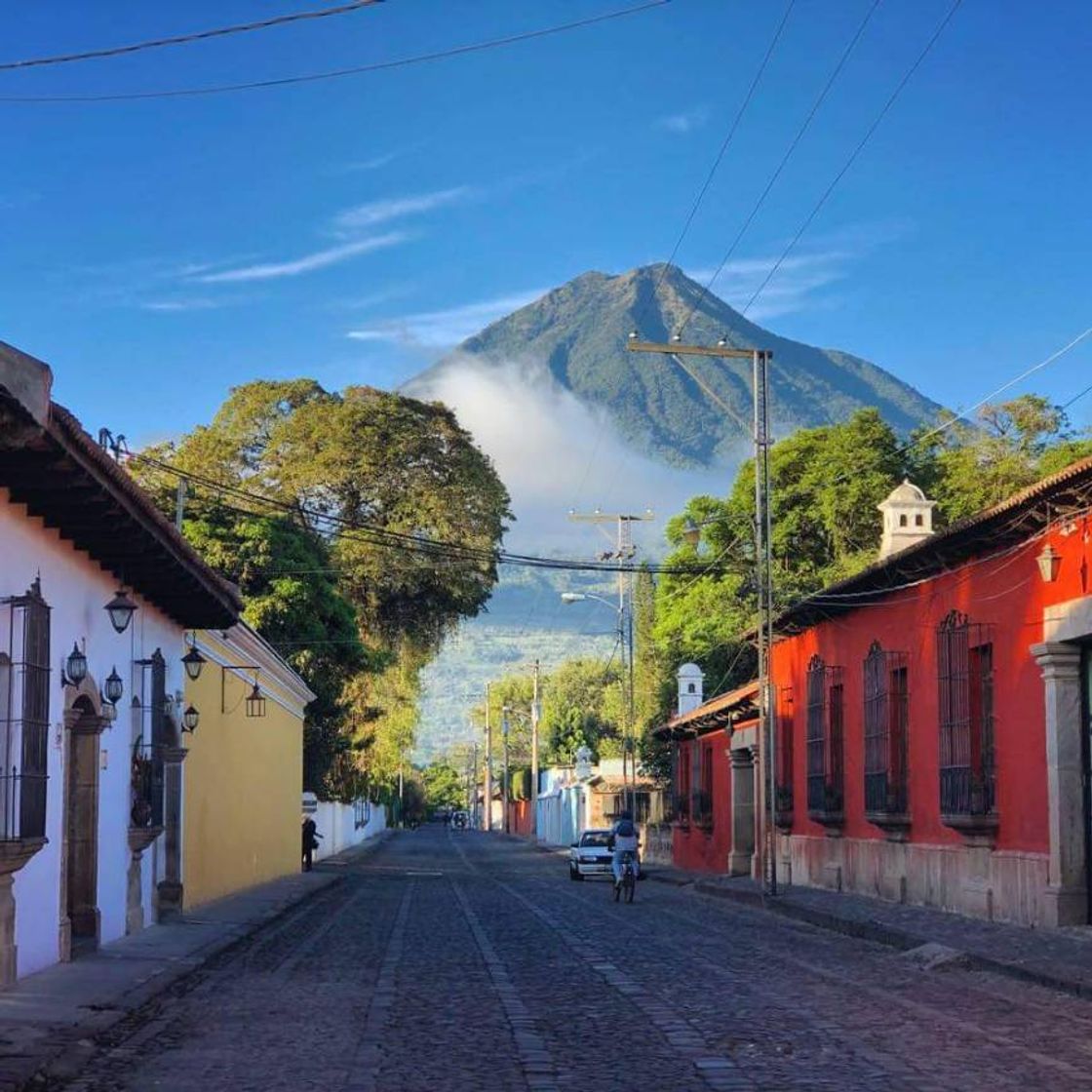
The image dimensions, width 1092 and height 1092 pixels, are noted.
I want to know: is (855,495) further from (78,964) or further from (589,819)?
(78,964)

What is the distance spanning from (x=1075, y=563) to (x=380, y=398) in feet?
109

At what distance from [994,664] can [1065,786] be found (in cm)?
274

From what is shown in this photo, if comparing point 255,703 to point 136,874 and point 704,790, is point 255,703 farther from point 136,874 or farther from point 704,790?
point 704,790

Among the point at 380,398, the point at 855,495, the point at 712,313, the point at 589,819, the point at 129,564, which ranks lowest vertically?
the point at 589,819

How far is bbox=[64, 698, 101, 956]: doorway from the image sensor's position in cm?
1706

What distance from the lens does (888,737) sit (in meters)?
26.0

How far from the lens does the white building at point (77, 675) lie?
A: 12.8 metres

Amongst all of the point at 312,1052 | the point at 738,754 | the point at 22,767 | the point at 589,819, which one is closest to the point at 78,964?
the point at 22,767

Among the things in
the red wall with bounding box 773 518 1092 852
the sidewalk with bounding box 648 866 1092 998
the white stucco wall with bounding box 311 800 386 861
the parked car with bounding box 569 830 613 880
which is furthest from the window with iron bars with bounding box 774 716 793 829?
the white stucco wall with bounding box 311 800 386 861

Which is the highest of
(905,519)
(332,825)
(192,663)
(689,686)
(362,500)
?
(362,500)

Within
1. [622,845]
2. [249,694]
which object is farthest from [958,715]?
[249,694]

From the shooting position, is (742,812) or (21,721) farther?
(742,812)

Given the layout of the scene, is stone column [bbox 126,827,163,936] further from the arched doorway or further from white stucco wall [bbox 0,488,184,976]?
the arched doorway

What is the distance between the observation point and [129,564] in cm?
1758
